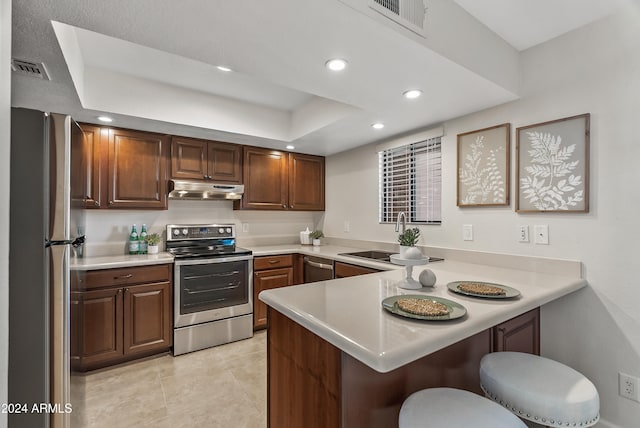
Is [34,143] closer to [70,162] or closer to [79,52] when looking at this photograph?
[70,162]

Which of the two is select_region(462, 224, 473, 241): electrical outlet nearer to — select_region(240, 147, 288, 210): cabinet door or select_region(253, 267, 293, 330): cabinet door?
select_region(253, 267, 293, 330): cabinet door

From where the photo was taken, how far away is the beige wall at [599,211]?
156cm

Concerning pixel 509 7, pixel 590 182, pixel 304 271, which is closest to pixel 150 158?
pixel 304 271

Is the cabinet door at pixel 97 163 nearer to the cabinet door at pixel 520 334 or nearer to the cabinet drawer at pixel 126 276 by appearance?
the cabinet drawer at pixel 126 276

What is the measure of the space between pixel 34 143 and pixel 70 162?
130mm

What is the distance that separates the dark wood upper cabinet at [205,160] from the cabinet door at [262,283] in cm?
108

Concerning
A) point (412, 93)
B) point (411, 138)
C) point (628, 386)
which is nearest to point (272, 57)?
point (412, 93)

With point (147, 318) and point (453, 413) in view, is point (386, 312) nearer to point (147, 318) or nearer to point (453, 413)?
point (453, 413)

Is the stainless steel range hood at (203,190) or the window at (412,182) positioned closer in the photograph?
the window at (412,182)

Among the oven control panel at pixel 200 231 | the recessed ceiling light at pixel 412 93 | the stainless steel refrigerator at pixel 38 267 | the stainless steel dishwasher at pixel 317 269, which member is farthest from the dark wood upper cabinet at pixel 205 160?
the recessed ceiling light at pixel 412 93

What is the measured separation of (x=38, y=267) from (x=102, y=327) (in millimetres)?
1618

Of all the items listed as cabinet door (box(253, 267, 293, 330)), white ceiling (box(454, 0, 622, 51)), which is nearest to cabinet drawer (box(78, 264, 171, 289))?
cabinet door (box(253, 267, 293, 330))

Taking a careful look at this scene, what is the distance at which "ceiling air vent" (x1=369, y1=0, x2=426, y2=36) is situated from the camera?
4.19 ft

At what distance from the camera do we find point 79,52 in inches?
78.9
